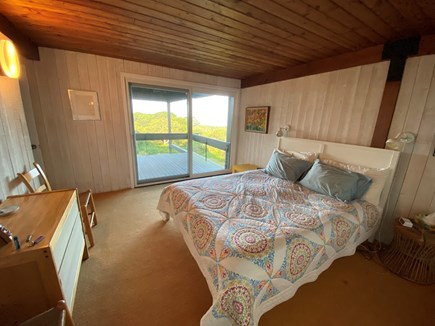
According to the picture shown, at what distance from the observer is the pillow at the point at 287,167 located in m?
2.36

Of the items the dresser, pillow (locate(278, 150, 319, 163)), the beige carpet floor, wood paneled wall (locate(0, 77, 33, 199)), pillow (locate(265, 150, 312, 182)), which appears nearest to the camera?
the dresser

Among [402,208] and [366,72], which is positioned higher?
[366,72]

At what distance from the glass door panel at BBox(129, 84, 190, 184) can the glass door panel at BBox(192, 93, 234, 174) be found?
23 centimetres

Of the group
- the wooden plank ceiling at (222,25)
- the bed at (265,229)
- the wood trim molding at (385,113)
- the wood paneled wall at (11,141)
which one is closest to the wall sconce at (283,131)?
the bed at (265,229)

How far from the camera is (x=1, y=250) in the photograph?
0.85 metres

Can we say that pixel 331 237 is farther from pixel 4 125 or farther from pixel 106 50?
pixel 106 50

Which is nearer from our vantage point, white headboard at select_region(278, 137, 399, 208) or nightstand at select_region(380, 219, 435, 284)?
nightstand at select_region(380, 219, 435, 284)

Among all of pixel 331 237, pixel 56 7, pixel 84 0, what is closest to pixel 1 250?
pixel 84 0

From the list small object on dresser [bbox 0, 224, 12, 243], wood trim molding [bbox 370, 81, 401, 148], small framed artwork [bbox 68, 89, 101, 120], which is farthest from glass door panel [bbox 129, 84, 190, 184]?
wood trim molding [bbox 370, 81, 401, 148]

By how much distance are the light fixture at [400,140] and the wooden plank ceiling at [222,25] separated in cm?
93

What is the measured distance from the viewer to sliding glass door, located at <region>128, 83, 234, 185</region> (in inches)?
133

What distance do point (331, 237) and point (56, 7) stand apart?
2980 mm

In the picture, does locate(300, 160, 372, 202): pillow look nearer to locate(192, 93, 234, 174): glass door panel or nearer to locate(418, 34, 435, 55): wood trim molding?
locate(418, 34, 435, 55): wood trim molding

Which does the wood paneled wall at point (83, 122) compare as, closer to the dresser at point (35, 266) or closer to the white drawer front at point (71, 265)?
the white drawer front at point (71, 265)
